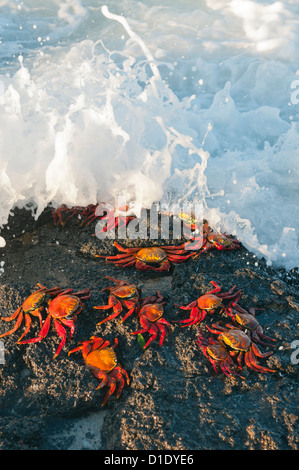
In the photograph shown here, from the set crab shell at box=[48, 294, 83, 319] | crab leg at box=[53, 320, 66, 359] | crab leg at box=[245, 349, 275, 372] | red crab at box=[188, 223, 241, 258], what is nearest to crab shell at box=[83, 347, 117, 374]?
crab leg at box=[53, 320, 66, 359]

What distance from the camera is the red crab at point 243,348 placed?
2348 mm

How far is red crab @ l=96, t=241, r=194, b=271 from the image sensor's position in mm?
3080

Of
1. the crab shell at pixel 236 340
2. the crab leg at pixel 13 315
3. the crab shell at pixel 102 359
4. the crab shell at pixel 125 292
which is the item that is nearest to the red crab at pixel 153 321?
the crab shell at pixel 125 292

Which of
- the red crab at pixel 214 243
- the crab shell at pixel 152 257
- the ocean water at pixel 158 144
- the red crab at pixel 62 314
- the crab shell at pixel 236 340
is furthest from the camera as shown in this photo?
the ocean water at pixel 158 144

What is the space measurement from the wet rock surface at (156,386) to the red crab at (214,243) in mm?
258

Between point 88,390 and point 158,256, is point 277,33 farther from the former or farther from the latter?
point 88,390

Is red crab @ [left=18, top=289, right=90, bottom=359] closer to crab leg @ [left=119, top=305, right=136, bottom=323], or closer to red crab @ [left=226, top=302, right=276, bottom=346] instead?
crab leg @ [left=119, top=305, right=136, bottom=323]

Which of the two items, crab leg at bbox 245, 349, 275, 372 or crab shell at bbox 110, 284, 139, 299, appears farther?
crab shell at bbox 110, 284, 139, 299

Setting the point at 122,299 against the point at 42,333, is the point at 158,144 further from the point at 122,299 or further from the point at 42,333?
the point at 42,333

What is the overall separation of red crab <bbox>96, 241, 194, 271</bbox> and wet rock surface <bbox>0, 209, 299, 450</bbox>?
10cm

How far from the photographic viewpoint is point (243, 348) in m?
2.37

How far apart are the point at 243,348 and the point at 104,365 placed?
849mm

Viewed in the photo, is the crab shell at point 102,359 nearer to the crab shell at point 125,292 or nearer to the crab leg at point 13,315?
the crab shell at point 125,292

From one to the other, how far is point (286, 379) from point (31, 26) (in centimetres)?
957
